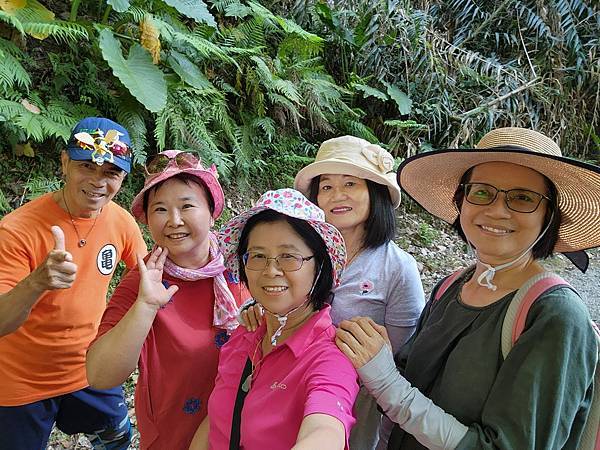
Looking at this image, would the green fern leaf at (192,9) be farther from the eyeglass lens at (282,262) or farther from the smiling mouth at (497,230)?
the smiling mouth at (497,230)

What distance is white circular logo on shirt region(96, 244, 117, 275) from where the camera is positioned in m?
2.38

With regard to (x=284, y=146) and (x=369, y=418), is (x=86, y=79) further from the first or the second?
(x=369, y=418)

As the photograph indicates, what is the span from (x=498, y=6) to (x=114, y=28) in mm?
6885

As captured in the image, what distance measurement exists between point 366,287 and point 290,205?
0.54m

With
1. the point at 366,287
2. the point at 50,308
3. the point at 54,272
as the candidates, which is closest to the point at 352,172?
the point at 366,287

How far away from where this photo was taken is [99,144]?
221cm

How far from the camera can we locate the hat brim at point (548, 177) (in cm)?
133

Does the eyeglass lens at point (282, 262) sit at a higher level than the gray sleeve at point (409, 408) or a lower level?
higher

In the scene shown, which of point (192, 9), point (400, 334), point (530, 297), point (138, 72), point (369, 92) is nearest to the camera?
point (530, 297)

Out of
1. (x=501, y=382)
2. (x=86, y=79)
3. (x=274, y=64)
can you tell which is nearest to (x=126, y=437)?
(x=501, y=382)

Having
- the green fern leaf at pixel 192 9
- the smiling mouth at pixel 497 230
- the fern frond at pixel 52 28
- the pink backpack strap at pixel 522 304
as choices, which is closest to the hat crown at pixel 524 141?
the smiling mouth at pixel 497 230

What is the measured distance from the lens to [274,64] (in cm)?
616

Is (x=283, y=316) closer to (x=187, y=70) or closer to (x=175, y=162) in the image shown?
(x=175, y=162)

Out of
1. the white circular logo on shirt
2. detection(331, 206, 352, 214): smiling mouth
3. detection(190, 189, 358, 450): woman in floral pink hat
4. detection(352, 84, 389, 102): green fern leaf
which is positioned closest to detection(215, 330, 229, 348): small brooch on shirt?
detection(190, 189, 358, 450): woman in floral pink hat
